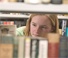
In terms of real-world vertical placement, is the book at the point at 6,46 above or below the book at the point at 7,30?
below

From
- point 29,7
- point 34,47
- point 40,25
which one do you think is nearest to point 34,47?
point 34,47

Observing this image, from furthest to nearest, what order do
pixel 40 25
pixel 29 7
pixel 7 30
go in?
pixel 40 25 → pixel 7 30 → pixel 29 7

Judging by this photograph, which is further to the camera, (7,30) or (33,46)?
(7,30)

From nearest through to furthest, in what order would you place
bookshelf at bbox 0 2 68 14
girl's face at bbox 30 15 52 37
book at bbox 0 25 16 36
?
bookshelf at bbox 0 2 68 14 < book at bbox 0 25 16 36 < girl's face at bbox 30 15 52 37

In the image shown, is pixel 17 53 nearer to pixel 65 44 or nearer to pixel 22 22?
pixel 65 44

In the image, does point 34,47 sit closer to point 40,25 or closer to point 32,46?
point 32,46

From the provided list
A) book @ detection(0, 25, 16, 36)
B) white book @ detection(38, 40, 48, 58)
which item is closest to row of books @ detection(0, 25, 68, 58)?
white book @ detection(38, 40, 48, 58)

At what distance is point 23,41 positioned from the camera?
1100 mm

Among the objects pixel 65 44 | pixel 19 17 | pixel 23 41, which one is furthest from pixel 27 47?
pixel 19 17

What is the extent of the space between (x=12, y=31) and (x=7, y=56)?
0.74 ft

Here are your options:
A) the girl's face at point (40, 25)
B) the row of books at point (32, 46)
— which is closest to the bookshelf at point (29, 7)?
the row of books at point (32, 46)

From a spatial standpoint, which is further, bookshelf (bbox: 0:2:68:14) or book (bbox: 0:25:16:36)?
book (bbox: 0:25:16:36)

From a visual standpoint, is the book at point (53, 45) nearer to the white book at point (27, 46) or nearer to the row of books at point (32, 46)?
the row of books at point (32, 46)

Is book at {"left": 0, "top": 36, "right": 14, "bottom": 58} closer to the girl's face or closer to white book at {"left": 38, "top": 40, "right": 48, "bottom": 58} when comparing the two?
white book at {"left": 38, "top": 40, "right": 48, "bottom": 58}
